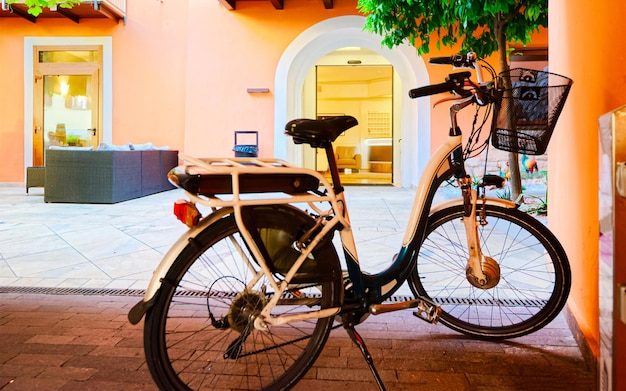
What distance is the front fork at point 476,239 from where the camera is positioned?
5.31ft

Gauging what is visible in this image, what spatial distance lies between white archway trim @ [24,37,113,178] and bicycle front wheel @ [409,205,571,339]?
26.8 ft

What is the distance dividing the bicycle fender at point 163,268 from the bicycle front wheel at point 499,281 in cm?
88

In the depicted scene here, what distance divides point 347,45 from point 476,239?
7.54 m

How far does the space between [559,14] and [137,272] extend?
Result: 272 cm

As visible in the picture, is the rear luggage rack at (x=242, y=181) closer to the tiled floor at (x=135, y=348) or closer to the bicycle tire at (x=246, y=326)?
the bicycle tire at (x=246, y=326)

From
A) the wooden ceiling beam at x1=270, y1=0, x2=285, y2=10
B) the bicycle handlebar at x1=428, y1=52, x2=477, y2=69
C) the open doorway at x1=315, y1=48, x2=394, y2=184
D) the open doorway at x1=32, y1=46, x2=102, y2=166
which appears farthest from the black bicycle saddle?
the open doorway at x1=315, y1=48, x2=394, y2=184

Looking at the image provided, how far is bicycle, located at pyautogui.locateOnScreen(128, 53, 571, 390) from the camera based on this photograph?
1.16 metres

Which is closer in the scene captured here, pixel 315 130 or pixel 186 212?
pixel 186 212

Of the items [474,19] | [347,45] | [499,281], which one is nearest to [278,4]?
[347,45]

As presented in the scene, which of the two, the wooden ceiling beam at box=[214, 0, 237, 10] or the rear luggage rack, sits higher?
the wooden ceiling beam at box=[214, 0, 237, 10]

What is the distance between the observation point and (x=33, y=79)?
8938 mm

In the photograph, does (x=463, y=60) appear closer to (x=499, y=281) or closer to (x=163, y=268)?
(x=499, y=281)

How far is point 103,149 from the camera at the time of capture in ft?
19.3

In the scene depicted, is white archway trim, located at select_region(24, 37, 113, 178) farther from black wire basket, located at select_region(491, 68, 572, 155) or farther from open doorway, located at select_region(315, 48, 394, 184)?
black wire basket, located at select_region(491, 68, 572, 155)
